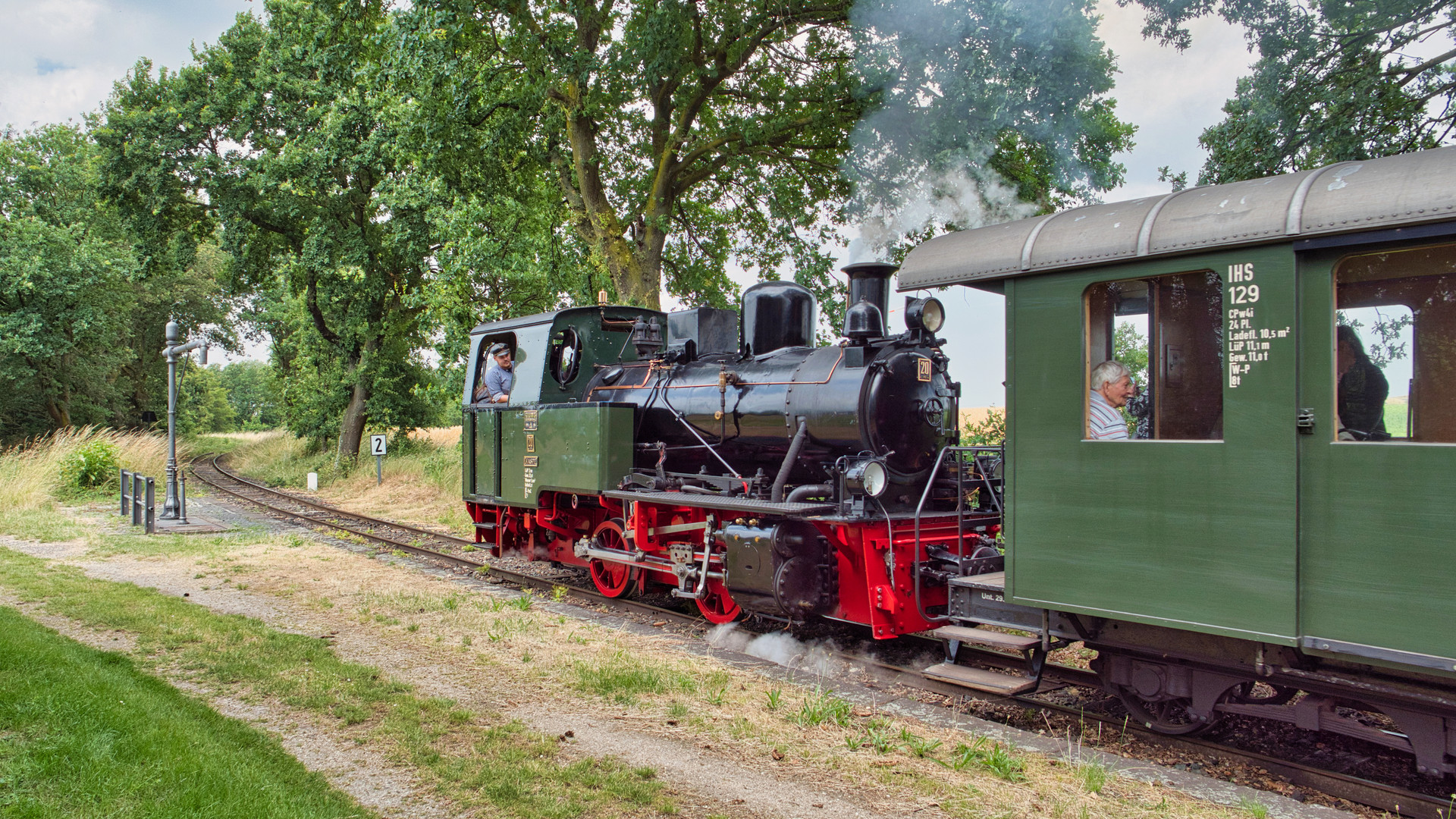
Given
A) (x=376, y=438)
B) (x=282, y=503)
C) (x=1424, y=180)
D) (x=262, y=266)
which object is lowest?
(x=282, y=503)

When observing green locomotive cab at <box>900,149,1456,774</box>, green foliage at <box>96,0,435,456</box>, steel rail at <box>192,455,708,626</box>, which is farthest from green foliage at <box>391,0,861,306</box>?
green locomotive cab at <box>900,149,1456,774</box>

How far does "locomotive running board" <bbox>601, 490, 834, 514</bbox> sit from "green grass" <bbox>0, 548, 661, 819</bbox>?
7.83 feet

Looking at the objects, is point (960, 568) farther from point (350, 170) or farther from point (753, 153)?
point (350, 170)

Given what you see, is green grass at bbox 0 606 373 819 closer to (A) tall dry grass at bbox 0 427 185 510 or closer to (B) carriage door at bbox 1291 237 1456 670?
(B) carriage door at bbox 1291 237 1456 670

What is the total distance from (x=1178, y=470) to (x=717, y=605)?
4496 millimetres

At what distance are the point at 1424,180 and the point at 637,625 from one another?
635 cm

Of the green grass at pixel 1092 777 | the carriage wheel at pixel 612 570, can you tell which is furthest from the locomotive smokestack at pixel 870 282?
the green grass at pixel 1092 777

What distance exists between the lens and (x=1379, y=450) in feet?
12.1

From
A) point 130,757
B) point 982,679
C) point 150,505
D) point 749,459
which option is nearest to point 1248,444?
point 982,679

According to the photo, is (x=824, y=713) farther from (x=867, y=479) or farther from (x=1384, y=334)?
(x=1384, y=334)

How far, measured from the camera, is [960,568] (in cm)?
580

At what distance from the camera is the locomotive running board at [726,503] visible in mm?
6344

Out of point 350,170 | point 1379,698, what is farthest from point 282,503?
point 1379,698

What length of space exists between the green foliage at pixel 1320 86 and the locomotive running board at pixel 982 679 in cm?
648
